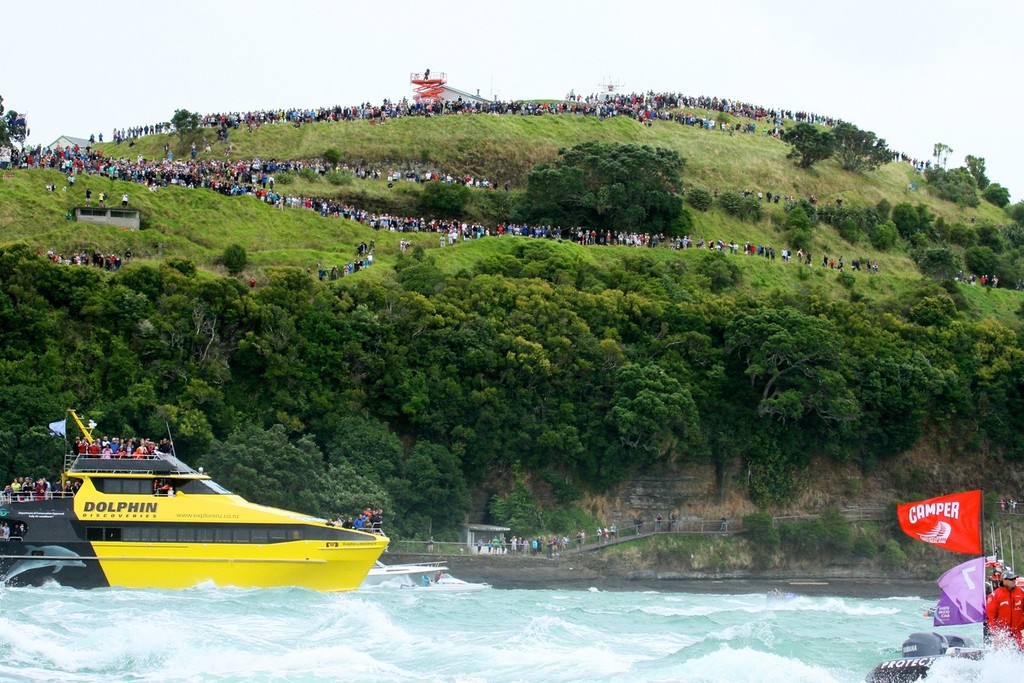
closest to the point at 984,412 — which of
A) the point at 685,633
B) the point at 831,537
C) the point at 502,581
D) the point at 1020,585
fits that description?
the point at 831,537

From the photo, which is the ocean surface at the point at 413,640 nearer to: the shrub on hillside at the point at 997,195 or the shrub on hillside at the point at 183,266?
the shrub on hillside at the point at 183,266

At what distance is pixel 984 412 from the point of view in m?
85.8

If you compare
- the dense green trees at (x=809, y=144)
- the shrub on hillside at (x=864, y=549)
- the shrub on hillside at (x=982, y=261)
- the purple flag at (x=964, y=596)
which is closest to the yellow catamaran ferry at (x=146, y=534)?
the purple flag at (x=964, y=596)

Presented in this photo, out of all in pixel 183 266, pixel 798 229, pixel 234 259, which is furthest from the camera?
pixel 798 229

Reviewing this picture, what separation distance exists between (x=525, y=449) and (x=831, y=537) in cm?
1758

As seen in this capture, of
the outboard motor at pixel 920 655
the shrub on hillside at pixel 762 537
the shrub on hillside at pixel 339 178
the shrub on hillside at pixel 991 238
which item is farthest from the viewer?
the shrub on hillside at pixel 991 238

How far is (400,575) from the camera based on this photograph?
2392 inches

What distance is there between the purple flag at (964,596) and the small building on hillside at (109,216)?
5865cm

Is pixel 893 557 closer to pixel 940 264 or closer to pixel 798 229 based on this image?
pixel 940 264

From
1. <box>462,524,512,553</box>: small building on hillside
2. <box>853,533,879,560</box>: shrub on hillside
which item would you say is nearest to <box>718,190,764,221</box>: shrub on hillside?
<box>853,533,879,560</box>: shrub on hillside

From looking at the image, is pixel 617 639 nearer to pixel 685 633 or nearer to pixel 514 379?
pixel 685 633

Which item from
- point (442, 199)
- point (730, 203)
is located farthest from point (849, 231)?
point (442, 199)

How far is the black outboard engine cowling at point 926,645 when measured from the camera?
1356 inches

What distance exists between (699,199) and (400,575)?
56.1 meters
